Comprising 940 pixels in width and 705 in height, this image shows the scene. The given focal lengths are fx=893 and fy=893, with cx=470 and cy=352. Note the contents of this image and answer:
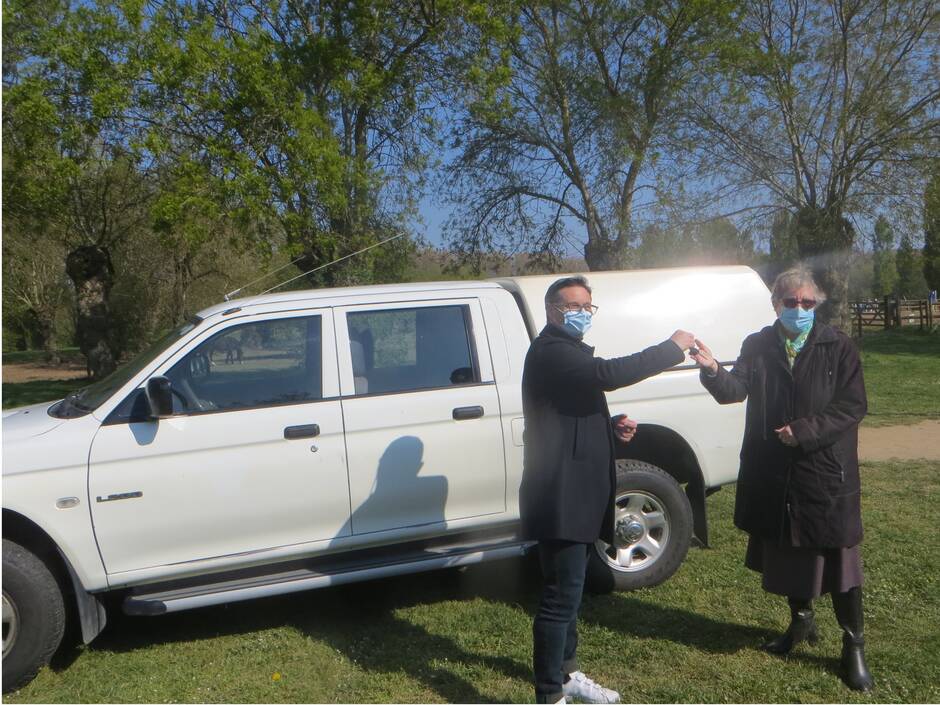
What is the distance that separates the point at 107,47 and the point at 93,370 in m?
7.65

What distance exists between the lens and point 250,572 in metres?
4.90

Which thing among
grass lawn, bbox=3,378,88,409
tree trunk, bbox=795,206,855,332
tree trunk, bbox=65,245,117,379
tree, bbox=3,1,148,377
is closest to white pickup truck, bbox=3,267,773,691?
tree, bbox=3,1,148,377

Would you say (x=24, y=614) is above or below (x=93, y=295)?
below

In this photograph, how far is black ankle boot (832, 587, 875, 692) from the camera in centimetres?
425

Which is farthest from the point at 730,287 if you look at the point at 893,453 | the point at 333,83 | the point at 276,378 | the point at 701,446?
the point at 333,83

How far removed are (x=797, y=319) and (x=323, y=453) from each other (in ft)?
8.49

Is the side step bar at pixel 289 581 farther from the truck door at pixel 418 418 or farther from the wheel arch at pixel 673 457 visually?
the wheel arch at pixel 673 457

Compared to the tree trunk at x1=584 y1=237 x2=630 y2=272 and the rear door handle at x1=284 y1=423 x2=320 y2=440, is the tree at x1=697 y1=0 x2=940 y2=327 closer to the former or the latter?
the tree trunk at x1=584 y1=237 x2=630 y2=272

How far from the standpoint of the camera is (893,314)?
120ft

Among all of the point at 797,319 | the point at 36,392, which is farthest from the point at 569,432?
the point at 36,392

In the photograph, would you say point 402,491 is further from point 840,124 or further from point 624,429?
point 840,124

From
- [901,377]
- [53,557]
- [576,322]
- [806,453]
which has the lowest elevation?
[901,377]

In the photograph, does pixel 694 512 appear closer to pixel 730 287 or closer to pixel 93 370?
pixel 730 287

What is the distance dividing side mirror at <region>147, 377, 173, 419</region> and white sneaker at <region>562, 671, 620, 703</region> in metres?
2.43
